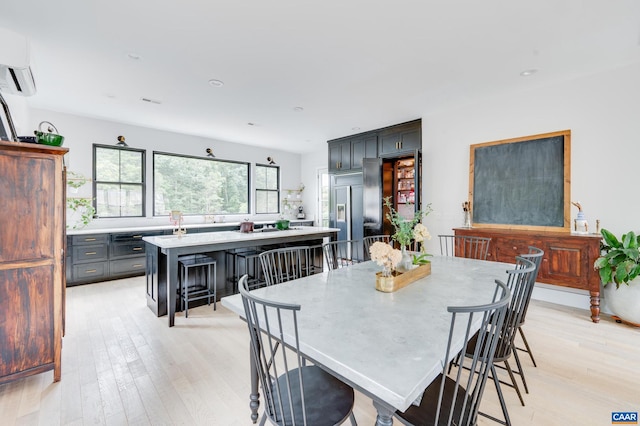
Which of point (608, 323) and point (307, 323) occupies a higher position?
point (307, 323)

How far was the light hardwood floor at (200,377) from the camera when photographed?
1.83m

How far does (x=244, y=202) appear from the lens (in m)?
7.54

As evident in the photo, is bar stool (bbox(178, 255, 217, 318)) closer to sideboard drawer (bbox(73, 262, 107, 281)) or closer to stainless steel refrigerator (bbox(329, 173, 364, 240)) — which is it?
sideboard drawer (bbox(73, 262, 107, 281))

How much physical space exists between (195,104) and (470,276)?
171 inches

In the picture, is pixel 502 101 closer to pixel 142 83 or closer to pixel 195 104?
pixel 195 104

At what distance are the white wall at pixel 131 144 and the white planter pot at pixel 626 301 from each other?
21.8 ft

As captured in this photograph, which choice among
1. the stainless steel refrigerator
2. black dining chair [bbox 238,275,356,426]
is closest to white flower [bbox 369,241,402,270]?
black dining chair [bbox 238,275,356,426]

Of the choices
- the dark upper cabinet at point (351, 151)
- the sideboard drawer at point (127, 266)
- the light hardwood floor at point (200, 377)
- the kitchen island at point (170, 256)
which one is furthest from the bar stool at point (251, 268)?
the dark upper cabinet at point (351, 151)

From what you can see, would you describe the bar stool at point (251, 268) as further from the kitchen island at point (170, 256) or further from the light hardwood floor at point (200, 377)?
the light hardwood floor at point (200, 377)

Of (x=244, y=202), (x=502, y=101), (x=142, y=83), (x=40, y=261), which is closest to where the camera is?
(x=40, y=261)

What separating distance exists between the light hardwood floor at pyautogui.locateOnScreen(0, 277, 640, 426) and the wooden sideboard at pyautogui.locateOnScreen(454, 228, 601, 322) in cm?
40

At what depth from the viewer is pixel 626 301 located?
119 inches

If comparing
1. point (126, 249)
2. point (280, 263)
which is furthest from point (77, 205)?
point (280, 263)

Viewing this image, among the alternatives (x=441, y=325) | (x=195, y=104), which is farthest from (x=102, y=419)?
(x=195, y=104)
